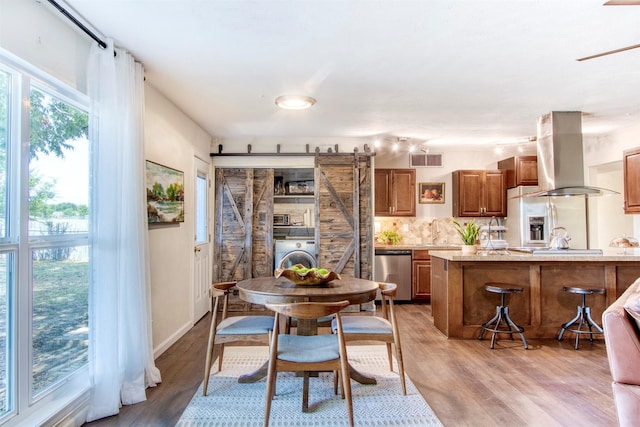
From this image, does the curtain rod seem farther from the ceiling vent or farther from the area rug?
the ceiling vent

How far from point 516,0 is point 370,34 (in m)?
0.83

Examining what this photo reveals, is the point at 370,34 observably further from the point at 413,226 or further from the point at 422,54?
the point at 413,226

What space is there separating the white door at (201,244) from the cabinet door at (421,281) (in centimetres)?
303

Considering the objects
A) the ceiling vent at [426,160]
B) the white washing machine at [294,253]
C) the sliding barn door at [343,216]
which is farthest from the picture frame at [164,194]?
the ceiling vent at [426,160]

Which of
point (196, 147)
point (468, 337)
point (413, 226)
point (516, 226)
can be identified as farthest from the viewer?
point (413, 226)

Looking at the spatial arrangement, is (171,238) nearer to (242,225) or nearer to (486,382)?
(242,225)

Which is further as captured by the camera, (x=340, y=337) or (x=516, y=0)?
(x=340, y=337)

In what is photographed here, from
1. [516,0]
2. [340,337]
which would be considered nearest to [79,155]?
[340,337]

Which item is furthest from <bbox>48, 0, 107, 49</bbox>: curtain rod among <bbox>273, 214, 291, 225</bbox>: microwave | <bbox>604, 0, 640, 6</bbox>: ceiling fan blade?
<bbox>273, 214, 291, 225</bbox>: microwave

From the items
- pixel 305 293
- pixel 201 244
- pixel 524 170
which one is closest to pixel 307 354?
pixel 305 293

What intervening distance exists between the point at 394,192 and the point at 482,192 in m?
1.40

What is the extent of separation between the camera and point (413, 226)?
6316 millimetres

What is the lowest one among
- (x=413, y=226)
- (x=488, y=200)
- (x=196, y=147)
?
(x=413, y=226)

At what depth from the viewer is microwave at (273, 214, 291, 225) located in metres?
5.78
